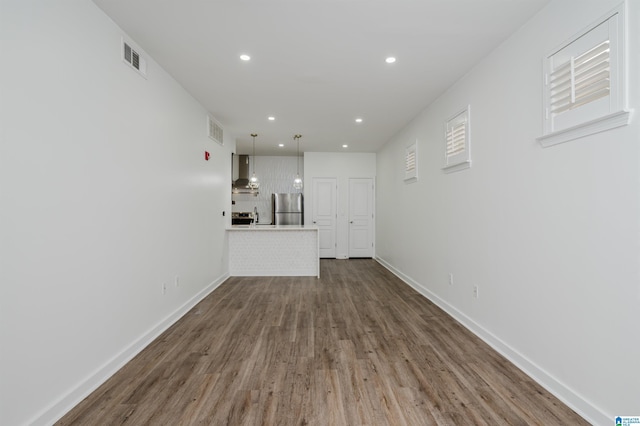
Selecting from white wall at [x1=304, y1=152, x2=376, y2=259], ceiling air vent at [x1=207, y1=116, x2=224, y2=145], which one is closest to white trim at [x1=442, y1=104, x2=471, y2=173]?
ceiling air vent at [x1=207, y1=116, x2=224, y2=145]

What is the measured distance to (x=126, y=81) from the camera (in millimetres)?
2434

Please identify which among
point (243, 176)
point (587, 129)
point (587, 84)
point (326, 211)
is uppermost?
point (243, 176)

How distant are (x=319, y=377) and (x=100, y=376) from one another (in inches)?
62.0

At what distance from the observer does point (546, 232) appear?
2062 mm

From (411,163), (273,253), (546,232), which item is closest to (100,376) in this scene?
(546,232)

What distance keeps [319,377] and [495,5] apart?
3009mm

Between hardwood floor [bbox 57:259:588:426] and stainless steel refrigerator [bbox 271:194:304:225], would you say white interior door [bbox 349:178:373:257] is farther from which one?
hardwood floor [bbox 57:259:588:426]

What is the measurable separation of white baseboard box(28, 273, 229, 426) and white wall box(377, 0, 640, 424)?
315 centimetres

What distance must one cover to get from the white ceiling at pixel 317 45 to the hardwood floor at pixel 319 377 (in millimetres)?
2723

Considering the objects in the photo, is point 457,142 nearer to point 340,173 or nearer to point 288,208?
point 340,173

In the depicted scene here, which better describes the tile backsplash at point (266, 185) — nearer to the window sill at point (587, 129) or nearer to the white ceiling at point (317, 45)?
the white ceiling at point (317, 45)

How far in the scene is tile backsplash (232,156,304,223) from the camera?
781cm

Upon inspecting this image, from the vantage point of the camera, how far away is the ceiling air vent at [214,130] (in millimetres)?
4348

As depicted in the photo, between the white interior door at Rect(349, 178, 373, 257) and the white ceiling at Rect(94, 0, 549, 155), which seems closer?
the white ceiling at Rect(94, 0, 549, 155)
